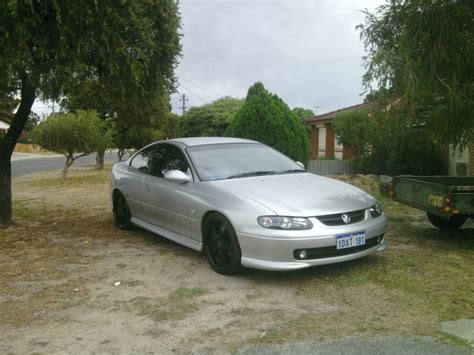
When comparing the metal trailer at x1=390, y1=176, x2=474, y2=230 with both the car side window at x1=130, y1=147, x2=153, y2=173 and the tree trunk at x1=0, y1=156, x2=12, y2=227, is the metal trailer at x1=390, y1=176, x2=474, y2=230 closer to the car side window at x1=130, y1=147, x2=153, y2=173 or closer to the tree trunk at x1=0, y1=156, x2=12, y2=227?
the car side window at x1=130, y1=147, x2=153, y2=173

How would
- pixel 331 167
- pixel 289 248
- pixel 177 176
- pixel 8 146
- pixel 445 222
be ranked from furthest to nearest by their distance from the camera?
pixel 331 167
pixel 8 146
pixel 445 222
pixel 177 176
pixel 289 248

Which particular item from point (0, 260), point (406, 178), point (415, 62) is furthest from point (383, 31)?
point (0, 260)

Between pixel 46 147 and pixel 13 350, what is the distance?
634 inches

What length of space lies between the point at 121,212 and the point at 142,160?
101 cm

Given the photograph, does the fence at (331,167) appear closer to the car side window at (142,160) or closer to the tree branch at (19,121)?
the car side window at (142,160)

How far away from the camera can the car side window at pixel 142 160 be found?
7480 millimetres

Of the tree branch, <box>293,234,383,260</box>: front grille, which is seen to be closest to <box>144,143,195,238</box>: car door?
<box>293,234,383,260</box>: front grille

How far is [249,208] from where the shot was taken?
17.0 ft

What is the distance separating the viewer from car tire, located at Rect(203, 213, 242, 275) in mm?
5289

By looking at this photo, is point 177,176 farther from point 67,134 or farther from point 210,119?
point 210,119

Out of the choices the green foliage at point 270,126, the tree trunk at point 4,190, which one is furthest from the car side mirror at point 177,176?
the green foliage at point 270,126

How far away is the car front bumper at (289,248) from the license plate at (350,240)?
0.13 ft

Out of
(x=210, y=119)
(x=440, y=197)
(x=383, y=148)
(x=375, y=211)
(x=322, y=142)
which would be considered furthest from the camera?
(x=210, y=119)

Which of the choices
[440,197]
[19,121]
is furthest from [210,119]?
[440,197]
